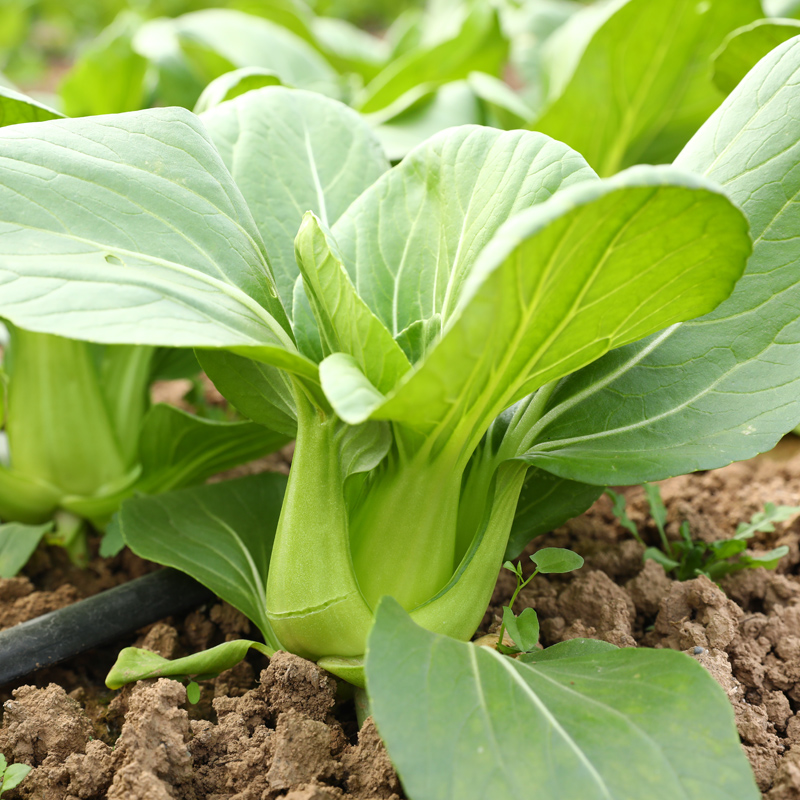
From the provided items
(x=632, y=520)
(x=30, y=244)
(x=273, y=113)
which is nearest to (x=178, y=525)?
(x=30, y=244)

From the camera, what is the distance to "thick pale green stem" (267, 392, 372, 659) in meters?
0.95

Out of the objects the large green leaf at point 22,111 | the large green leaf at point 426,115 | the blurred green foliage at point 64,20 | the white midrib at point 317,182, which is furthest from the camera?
the blurred green foliage at point 64,20

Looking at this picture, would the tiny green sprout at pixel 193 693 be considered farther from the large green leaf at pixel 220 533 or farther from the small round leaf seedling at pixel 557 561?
the small round leaf seedling at pixel 557 561

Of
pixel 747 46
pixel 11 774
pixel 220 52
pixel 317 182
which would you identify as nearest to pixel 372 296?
pixel 317 182

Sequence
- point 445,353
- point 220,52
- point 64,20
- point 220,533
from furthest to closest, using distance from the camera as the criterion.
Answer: point 64,20
point 220,52
point 220,533
point 445,353

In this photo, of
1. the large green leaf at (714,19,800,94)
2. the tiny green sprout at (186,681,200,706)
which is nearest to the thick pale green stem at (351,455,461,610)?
the tiny green sprout at (186,681,200,706)

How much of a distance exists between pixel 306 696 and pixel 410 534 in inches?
9.6

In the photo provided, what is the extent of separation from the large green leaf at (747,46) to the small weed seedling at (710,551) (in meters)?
0.83

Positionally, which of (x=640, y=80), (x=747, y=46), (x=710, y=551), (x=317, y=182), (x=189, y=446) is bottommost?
(x=189, y=446)

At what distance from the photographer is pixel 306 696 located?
969 millimetres

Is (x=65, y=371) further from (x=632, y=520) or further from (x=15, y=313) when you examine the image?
(x=632, y=520)

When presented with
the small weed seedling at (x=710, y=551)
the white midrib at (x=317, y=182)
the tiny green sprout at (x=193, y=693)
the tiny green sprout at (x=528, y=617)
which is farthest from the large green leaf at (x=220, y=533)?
the small weed seedling at (x=710, y=551)

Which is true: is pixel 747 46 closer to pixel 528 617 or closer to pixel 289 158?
pixel 289 158

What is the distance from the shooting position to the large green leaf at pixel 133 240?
774mm
